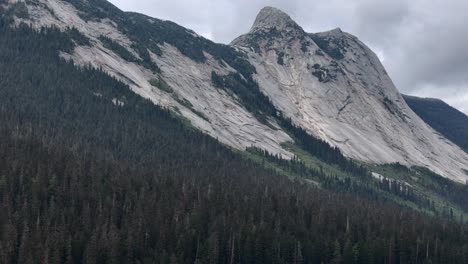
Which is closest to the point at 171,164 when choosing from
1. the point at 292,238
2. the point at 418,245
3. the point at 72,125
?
the point at 72,125

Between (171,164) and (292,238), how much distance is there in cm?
7524

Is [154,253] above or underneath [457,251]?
underneath

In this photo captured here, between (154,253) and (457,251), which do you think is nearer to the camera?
(154,253)

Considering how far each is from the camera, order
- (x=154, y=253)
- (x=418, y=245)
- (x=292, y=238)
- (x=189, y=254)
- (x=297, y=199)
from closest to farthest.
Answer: (x=154, y=253), (x=189, y=254), (x=292, y=238), (x=418, y=245), (x=297, y=199)

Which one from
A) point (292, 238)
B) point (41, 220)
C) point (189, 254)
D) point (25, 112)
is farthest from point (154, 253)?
point (25, 112)

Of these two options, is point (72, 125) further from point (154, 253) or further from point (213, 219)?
point (154, 253)

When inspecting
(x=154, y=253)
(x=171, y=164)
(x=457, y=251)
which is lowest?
(x=154, y=253)

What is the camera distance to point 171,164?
18112cm

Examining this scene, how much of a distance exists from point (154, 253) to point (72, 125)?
10201 cm

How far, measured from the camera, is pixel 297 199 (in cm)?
15912

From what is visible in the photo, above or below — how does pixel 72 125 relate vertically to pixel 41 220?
above

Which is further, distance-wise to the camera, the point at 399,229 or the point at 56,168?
the point at 399,229

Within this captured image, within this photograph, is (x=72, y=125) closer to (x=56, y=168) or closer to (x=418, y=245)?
(x=56, y=168)

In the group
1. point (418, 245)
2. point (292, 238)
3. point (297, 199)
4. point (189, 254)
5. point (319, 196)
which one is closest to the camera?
point (189, 254)
